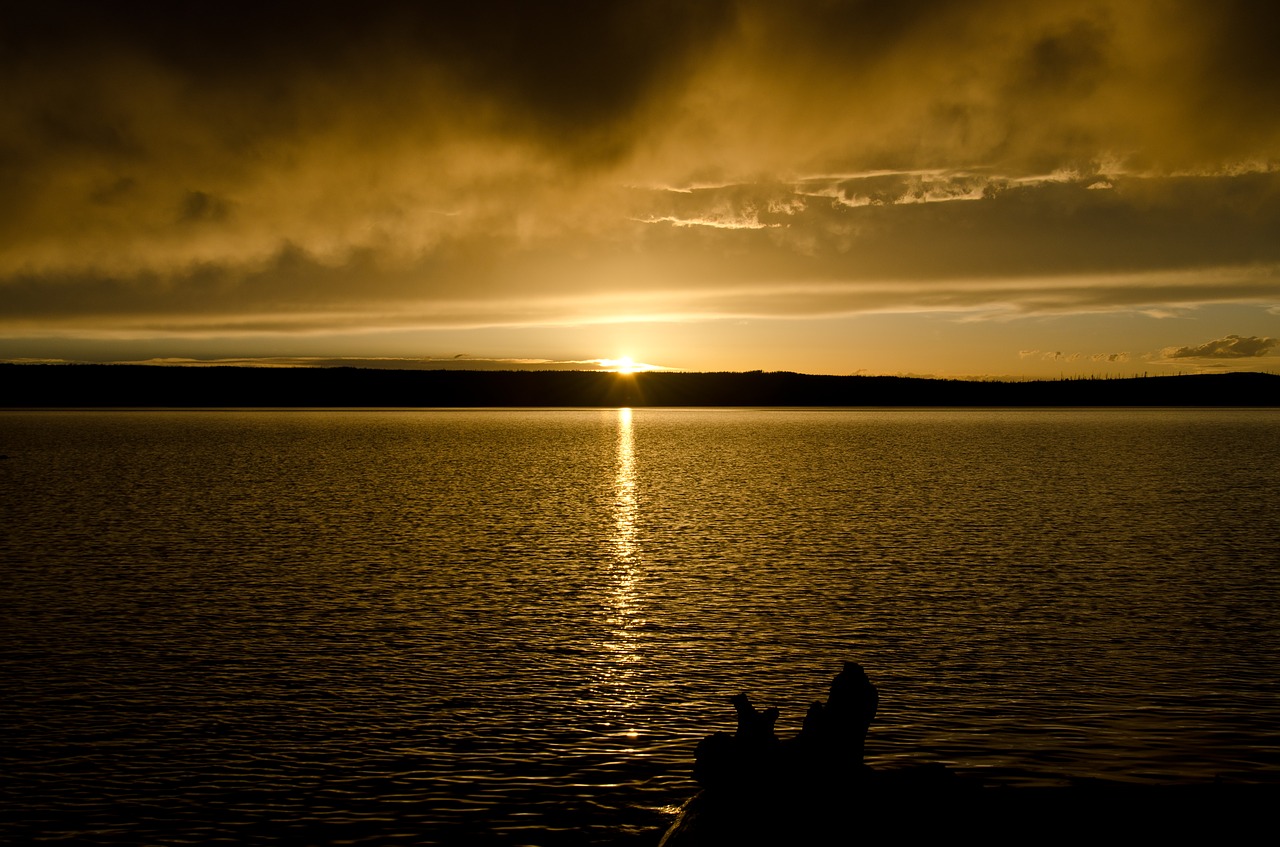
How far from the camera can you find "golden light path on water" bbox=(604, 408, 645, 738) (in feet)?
86.9

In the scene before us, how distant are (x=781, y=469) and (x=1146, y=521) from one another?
53.8 meters

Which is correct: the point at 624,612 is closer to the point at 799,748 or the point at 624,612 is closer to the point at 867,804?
the point at 799,748

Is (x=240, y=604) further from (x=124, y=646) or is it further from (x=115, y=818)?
(x=115, y=818)

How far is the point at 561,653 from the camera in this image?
1199 inches

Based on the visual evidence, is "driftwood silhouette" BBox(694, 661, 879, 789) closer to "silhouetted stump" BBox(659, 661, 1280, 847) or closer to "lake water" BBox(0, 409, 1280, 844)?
"silhouetted stump" BBox(659, 661, 1280, 847)

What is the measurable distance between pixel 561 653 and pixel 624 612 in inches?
238

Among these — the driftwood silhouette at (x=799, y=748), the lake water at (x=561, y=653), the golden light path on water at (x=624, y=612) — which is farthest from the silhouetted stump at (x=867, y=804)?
the golden light path on water at (x=624, y=612)

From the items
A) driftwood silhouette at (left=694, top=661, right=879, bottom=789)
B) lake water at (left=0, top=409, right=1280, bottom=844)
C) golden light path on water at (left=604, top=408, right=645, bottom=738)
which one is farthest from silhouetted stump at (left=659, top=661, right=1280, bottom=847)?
golden light path on water at (left=604, top=408, right=645, bottom=738)

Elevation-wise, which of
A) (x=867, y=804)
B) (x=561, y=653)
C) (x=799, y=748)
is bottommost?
(x=561, y=653)

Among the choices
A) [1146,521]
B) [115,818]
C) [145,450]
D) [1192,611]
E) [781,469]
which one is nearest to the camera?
[115,818]

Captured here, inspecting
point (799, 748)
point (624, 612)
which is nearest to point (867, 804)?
point (799, 748)

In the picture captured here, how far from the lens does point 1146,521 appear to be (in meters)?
63.3

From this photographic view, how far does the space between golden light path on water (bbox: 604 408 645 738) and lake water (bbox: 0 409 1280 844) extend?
0.67 ft

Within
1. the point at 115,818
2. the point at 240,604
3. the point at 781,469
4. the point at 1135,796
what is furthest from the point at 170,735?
the point at 781,469
